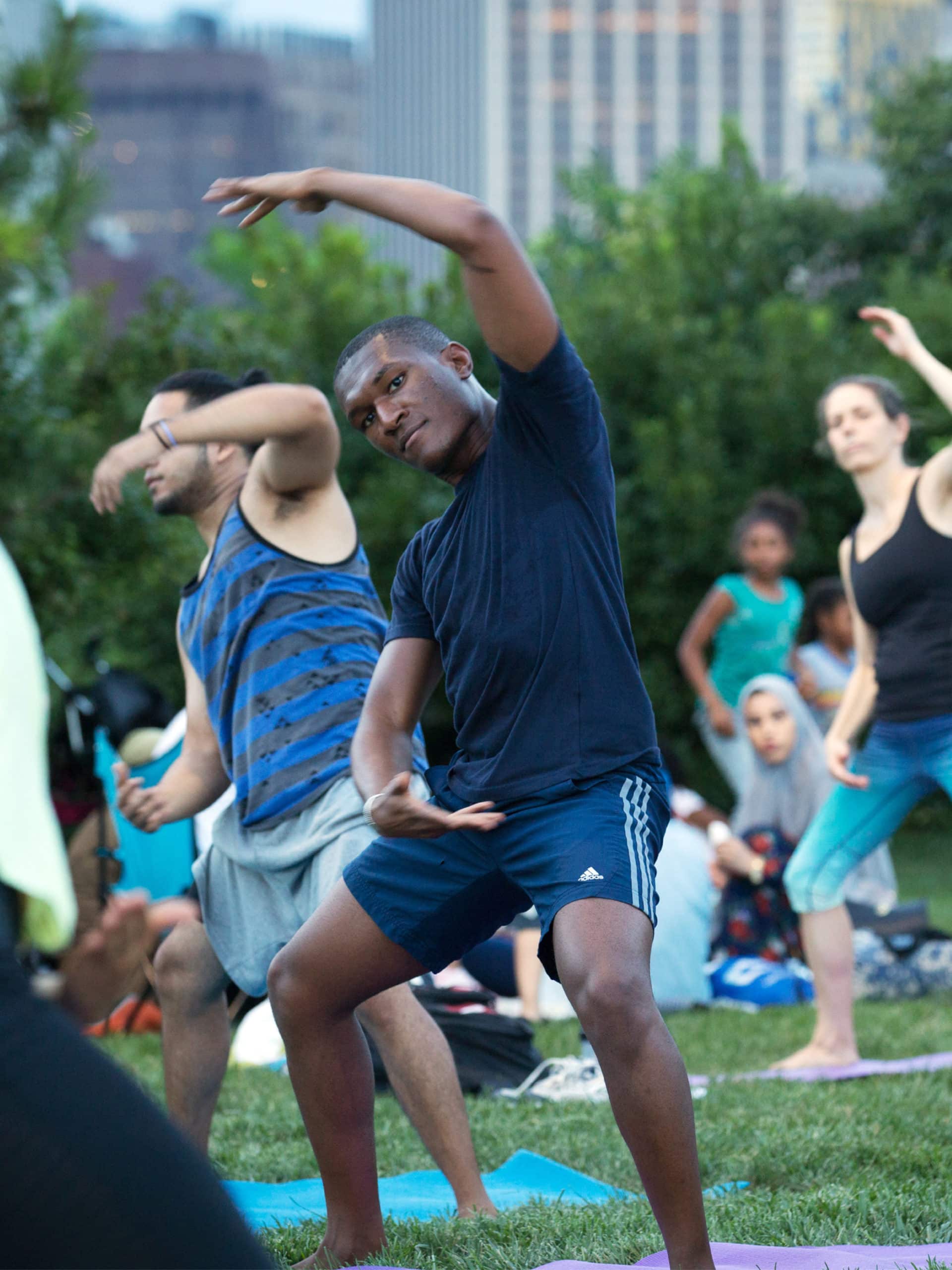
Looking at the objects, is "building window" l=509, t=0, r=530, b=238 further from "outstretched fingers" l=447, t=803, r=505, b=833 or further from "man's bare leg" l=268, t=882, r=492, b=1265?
"outstretched fingers" l=447, t=803, r=505, b=833

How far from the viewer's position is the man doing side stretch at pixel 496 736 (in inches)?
110

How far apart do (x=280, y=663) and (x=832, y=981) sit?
116 inches

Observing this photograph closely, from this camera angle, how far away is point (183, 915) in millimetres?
1966

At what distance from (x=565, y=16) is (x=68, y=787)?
18369 cm

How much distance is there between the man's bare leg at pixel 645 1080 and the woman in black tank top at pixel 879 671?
2.94m

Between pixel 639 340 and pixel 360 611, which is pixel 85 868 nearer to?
pixel 360 611

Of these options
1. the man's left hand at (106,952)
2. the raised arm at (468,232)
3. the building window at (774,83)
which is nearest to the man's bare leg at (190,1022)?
the raised arm at (468,232)

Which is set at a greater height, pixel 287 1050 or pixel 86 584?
pixel 287 1050

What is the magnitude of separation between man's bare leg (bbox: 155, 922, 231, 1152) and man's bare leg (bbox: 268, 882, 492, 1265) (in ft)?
2.54

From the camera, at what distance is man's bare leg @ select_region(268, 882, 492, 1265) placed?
323cm

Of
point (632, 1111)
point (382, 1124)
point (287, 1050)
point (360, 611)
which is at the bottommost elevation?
point (382, 1124)

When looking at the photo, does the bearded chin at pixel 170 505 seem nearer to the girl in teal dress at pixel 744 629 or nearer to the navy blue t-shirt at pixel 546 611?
the navy blue t-shirt at pixel 546 611

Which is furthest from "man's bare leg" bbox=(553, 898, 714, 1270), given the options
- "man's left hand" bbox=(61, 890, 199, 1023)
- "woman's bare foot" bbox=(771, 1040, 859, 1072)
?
"woman's bare foot" bbox=(771, 1040, 859, 1072)

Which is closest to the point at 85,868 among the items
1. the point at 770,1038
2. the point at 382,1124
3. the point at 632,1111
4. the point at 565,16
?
the point at 382,1124
